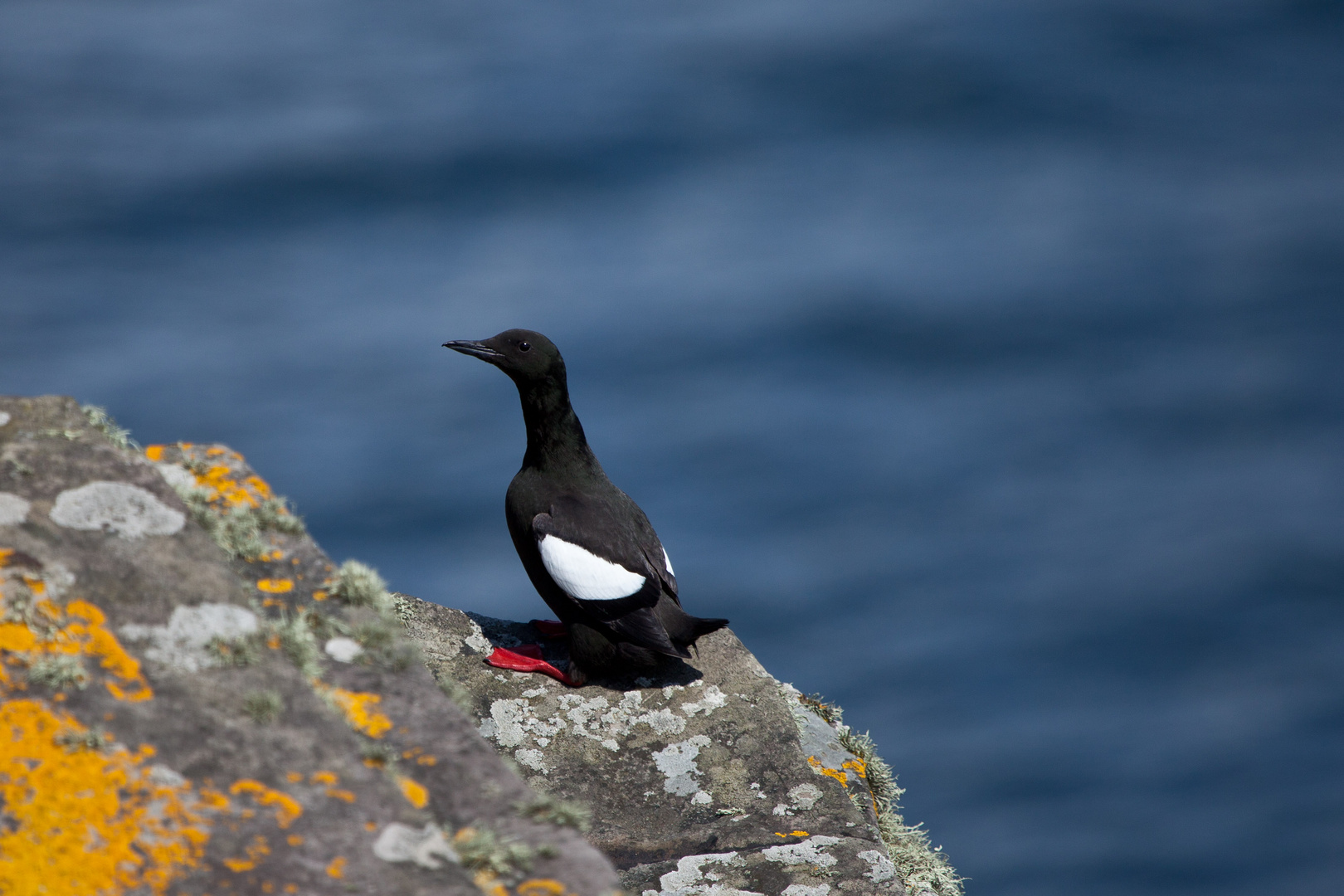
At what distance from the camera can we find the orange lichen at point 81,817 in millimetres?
1982

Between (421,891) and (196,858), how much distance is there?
15.2 inches

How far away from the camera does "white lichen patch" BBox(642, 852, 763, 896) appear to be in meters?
3.41

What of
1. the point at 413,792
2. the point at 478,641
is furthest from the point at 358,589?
the point at 478,641

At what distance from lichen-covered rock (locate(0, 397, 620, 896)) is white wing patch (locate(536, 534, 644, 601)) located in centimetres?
240

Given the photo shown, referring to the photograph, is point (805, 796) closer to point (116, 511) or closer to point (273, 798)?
point (273, 798)

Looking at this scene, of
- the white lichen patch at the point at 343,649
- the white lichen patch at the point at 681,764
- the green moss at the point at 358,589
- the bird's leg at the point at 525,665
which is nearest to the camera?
the white lichen patch at the point at 343,649

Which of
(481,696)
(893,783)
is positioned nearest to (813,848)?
(893,783)

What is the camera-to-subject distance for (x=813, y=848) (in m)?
3.61

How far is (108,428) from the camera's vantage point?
9.52 feet

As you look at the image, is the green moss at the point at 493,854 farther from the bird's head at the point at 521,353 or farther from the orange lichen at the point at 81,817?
the bird's head at the point at 521,353

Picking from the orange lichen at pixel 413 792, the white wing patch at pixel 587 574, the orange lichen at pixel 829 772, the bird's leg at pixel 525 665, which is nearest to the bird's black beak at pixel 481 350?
the white wing patch at pixel 587 574

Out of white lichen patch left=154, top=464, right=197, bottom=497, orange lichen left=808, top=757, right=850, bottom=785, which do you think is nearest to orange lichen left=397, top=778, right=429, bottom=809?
white lichen patch left=154, top=464, right=197, bottom=497

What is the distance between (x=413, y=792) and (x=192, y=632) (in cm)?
56

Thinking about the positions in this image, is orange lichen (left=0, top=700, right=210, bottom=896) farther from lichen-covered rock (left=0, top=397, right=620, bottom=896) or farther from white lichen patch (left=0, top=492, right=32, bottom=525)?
white lichen patch (left=0, top=492, right=32, bottom=525)
